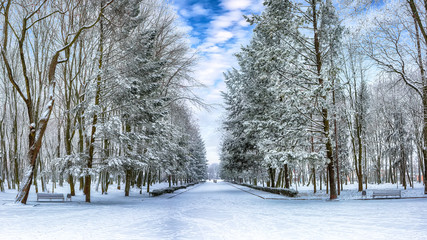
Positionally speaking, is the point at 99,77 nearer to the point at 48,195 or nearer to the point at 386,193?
the point at 48,195

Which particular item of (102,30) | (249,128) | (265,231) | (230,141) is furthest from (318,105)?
(230,141)

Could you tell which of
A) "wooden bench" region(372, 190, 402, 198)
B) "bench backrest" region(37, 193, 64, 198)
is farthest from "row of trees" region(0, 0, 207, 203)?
"wooden bench" region(372, 190, 402, 198)

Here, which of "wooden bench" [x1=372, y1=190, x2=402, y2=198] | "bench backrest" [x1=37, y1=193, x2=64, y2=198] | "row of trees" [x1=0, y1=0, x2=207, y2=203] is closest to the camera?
"row of trees" [x1=0, y1=0, x2=207, y2=203]

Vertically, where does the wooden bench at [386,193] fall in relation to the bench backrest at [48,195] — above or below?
below

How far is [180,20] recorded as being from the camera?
87.4 ft

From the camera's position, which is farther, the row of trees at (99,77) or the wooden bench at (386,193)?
the wooden bench at (386,193)

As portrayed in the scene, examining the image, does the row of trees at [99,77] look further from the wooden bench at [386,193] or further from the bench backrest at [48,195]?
the wooden bench at [386,193]

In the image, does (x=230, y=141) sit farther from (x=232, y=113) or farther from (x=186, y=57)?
(x=186, y=57)

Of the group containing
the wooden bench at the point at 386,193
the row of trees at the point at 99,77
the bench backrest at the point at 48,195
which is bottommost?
the wooden bench at the point at 386,193

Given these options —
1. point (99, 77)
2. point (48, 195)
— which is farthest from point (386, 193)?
point (48, 195)

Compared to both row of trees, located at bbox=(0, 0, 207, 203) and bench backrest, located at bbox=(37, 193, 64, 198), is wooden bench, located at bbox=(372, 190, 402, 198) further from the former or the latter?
bench backrest, located at bbox=(37, 193, 64, 198)

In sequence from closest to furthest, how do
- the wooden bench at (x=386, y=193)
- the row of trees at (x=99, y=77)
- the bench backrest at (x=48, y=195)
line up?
the row of trees at (x=99, y=77), the bench backrest at (x=48, y=195), the wooden bench at (x=386, y=193)

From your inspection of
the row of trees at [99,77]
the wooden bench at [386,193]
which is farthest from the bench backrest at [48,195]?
the wooden bench at [386,193]

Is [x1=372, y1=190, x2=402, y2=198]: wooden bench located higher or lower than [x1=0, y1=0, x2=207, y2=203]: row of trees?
lower
